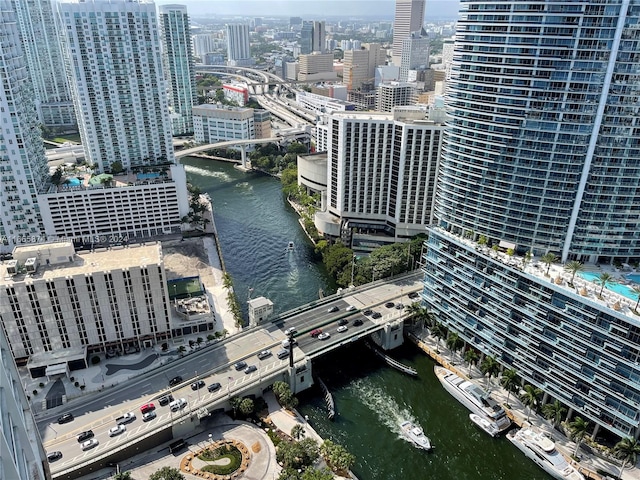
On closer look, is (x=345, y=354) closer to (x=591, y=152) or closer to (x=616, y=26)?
(x=591, y=152)

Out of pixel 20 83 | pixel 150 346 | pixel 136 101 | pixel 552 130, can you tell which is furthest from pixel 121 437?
pixel 136 101

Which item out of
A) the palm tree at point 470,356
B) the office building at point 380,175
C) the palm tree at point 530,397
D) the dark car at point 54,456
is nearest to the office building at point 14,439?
the dark car at point 54,456

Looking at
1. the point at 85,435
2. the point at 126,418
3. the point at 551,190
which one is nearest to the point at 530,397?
the point at 551,190

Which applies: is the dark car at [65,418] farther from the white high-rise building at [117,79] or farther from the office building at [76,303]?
the white high-rise building at [117,79]

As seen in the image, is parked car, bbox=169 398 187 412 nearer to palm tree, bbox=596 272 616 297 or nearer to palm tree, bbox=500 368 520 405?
palm tree, bbox=500 368 520 405

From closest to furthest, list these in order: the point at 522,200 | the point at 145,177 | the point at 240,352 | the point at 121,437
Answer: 1. the point at 121,437
2. the point at 522,200
3. the point at 240,352
4. the point at 145,177

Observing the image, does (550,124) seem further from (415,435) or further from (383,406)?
(383,406)
